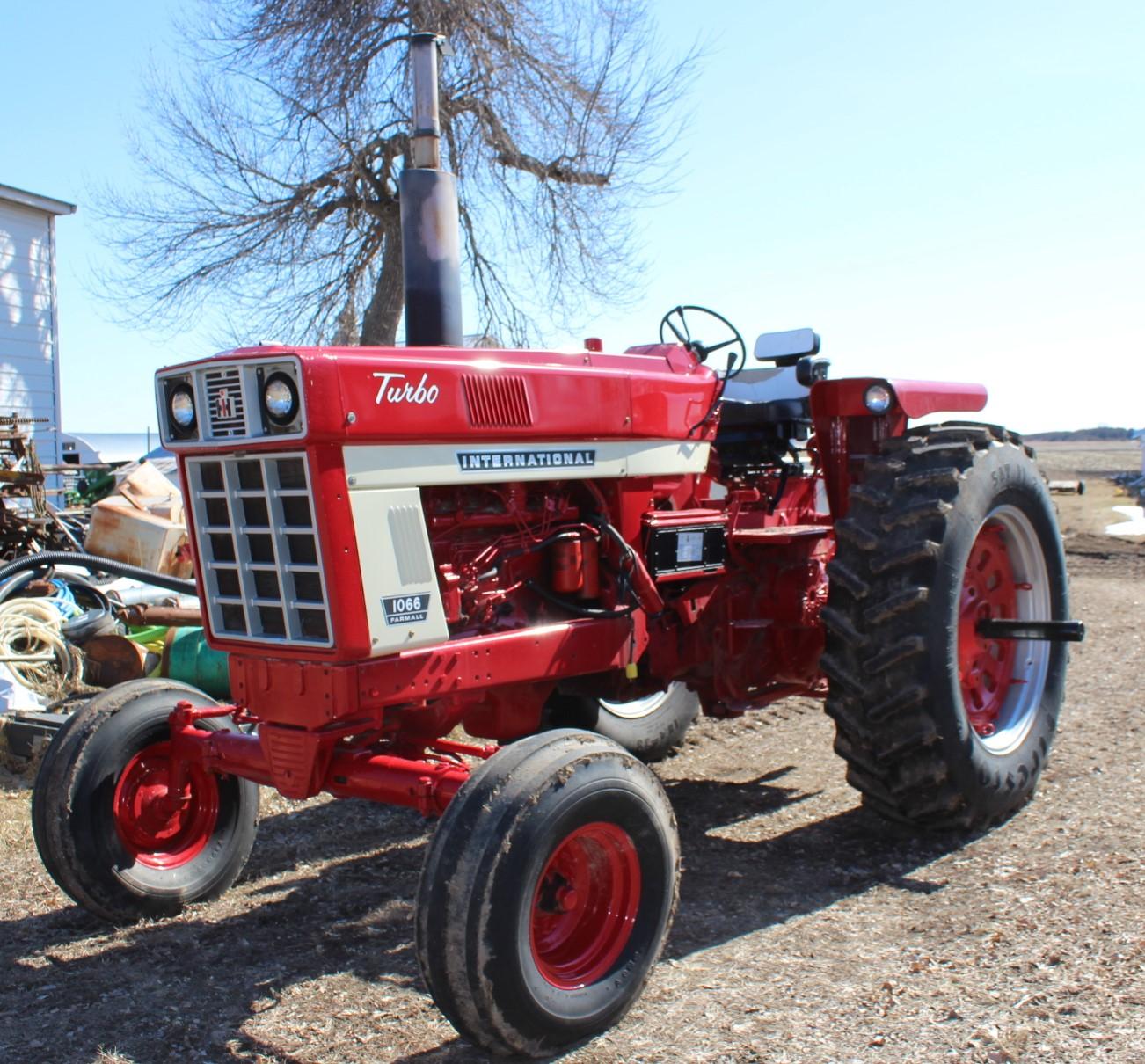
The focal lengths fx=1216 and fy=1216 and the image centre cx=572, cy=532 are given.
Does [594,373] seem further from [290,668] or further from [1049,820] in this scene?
[1049,820]

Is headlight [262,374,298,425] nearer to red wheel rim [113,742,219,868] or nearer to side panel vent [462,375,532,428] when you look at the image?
side panel vent [462,375,532,428]

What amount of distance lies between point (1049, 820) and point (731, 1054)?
2.22 meters

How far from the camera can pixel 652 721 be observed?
5.83 m

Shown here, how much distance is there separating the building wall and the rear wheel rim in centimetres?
1247

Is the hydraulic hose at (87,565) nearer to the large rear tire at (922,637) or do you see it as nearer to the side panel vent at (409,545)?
the side panel vent at (409,545)

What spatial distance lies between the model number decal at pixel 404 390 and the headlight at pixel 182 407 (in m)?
0.61

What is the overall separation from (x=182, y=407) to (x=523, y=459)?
3.31 ft

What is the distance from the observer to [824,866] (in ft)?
14.2

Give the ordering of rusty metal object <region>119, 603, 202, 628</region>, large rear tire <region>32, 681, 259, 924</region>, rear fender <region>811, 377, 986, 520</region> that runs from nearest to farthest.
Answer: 1. large rear tire <region>32, 681, 259, 924</region>
2. rear fender <region>811, 377, 986, 520</region>
3. rusty metal object <region>119, 603, 202, 628</region>

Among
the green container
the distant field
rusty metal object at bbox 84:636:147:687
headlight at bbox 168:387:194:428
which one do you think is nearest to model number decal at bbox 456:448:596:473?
headlight at bbox 168:387:194:428

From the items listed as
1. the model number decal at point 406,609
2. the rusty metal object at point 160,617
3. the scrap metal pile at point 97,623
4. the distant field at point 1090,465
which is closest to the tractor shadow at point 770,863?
the model number decal at point 406,609

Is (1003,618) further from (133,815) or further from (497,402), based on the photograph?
(133,815)

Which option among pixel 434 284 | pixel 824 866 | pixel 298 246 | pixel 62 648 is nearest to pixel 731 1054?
pixel 824 866

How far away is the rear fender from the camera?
16.1 feet
